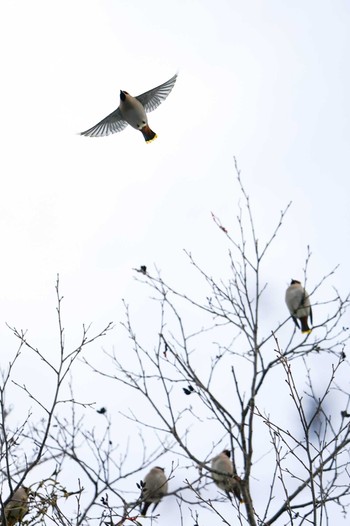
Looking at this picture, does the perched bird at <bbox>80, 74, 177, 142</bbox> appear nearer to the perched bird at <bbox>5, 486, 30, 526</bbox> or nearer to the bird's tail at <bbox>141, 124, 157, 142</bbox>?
the bird's tail at <bbox>141, 124, 157, 142</bbox>

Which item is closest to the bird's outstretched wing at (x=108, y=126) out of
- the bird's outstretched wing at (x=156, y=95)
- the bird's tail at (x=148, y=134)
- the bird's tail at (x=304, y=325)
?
the bird's outstretched wing at (x=156, y=95)

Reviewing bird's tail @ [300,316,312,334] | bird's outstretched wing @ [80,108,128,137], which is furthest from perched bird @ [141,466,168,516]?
bird's outstretched wing @ [80,108,128,137]

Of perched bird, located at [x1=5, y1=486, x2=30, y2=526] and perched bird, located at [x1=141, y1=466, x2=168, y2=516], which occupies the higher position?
perched bird, located at [x1=141, y1=466, x2=168, y2=516]

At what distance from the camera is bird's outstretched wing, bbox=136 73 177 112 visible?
8.92 meters

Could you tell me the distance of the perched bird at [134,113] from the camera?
8.73 meters

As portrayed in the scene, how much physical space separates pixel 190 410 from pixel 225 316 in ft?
2.17

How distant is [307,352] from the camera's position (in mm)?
4844

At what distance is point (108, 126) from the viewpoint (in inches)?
367

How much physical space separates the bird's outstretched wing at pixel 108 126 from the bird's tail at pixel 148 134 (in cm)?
46

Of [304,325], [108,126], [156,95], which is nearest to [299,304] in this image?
[304,325]

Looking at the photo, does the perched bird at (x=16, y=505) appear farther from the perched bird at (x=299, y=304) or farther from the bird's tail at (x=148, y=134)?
the bird's tail at (x=148, y=134)

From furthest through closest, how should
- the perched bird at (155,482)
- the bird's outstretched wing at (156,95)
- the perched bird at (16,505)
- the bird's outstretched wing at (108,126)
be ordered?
the bird's outstretched wing at (108,126)
the bird's outstretched wing at (156,95)
the perched bird at (155,482)
the perched bird at (16,505)

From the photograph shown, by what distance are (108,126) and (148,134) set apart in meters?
0.75

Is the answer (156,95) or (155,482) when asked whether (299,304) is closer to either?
(155,482)
